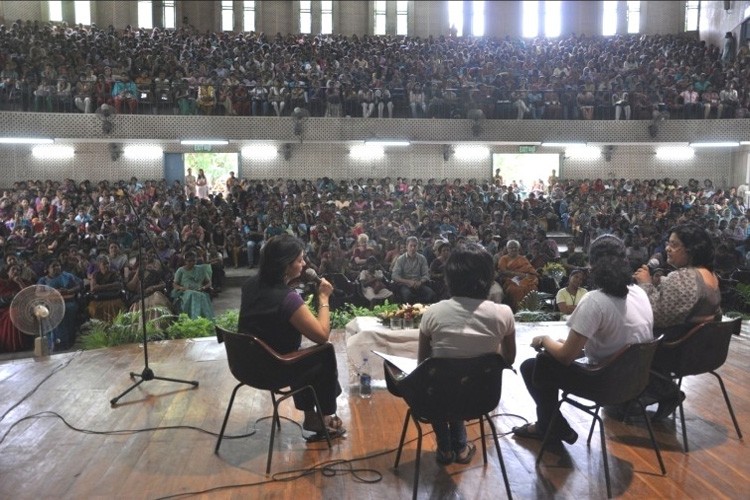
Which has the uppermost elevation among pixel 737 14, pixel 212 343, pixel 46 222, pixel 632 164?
pixel 737 14

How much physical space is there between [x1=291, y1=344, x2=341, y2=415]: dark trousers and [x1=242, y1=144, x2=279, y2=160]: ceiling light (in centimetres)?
1493

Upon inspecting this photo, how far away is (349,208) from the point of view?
13875mm

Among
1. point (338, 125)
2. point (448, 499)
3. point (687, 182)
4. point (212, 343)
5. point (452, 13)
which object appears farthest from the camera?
point (452, 13)

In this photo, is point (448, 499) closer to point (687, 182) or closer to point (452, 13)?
point (687, 182)

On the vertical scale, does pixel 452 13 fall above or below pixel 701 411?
above

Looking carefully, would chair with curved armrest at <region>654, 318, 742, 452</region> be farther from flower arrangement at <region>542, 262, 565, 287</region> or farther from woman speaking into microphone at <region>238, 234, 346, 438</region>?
flower arrangement at <region>542, 262, 565, 287</region>

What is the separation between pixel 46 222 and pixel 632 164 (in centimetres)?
1599

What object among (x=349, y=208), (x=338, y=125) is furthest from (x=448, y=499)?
(x=338, y=125)

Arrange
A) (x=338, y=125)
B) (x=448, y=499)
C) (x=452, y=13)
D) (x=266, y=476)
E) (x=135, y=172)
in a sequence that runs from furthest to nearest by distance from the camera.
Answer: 1. (x=452, y=13)
2. (x=135, y=172)
3. (x=338, y=125)
4. (x=266, y=476)
5. (x=448, y=499)

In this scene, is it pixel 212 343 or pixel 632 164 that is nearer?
pixel 212 343

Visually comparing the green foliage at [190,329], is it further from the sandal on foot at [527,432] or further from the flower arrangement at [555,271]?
the flower arrangement at [555,271]

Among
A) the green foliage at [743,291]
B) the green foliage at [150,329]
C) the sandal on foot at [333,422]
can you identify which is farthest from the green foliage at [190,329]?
the green foliage at [743,291]

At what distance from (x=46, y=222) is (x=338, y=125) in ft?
23.2

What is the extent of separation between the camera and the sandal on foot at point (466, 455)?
11.7 ft
